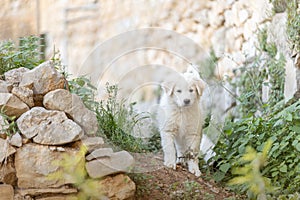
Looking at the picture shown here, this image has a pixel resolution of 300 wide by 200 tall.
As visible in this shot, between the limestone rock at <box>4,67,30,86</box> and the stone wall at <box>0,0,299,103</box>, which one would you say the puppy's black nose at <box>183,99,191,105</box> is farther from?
the limestone rock at <box>4,67,30,86</box>

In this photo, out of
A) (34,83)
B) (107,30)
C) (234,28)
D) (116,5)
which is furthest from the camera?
(234,28)

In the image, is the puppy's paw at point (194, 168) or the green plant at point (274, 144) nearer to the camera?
the green plant at point (274, 144)

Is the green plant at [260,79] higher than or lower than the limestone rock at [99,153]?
higher

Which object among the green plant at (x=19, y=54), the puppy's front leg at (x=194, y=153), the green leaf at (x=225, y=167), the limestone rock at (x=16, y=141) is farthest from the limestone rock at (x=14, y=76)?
the green leaf at (x=225, y=167)

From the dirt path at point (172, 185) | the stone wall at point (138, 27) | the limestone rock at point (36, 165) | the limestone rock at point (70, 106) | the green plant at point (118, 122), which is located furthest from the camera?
the stone wall at point (138, 27)

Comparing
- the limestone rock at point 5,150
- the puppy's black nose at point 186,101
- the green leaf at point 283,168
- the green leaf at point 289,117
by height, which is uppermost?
the puppy's black nose at point 186,101

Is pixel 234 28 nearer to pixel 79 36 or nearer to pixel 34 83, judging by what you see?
pixel 79 36

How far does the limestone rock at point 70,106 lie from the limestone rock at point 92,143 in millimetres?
68

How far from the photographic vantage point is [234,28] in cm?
488

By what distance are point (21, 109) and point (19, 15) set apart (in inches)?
42.8

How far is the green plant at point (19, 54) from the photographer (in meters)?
2.83

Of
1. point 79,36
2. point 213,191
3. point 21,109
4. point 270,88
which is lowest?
point 213,191

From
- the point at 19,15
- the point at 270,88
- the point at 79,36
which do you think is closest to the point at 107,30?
the point at 79,36

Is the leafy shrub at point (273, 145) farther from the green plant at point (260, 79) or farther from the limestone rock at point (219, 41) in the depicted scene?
the limestone rock at point (219, 41)
